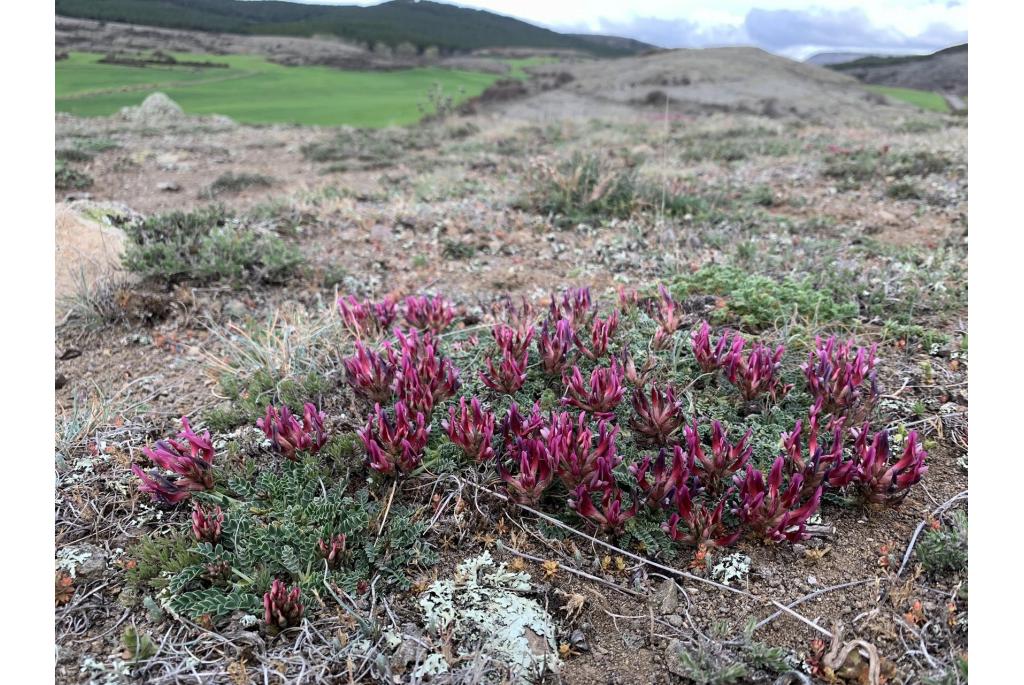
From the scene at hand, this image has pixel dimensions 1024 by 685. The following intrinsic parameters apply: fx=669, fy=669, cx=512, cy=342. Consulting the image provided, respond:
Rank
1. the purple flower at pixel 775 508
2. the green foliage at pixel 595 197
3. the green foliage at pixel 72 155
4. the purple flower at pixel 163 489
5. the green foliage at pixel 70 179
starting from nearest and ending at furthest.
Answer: the purple flower at pixel 775 508 < the purple flower at pixel 163 489 < the green foliage at pixel 595 197 < the green foliage at pixel 70 179 < the green foliage at pixel 72 155

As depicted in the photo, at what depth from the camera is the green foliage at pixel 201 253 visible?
529cm

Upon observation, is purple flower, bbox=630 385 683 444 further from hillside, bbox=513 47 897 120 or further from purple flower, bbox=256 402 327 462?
hillside, bbox=513 47 897 120

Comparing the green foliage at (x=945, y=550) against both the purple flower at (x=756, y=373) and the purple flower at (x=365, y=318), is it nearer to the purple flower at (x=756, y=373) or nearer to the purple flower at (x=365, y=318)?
the purple flower at (x=756, y=373)

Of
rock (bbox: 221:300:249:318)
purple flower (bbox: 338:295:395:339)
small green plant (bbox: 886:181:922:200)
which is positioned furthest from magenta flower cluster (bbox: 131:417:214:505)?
small green plant (bbox: 886:181:922:200)

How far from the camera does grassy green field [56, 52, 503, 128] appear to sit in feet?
50.5

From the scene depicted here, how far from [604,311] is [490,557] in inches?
90.3

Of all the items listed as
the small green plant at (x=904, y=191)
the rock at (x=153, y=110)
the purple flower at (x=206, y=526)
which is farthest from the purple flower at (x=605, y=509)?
the rock at (x=153, y=110)

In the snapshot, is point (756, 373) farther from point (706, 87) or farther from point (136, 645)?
point (706, 87)

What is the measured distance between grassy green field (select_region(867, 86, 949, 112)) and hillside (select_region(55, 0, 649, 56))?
14.1m

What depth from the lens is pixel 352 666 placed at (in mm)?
2133

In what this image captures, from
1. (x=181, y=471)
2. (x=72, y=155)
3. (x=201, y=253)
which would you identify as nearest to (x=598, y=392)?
(x=181, y=471)

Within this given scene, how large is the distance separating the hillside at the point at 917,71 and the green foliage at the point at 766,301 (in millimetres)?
19236
